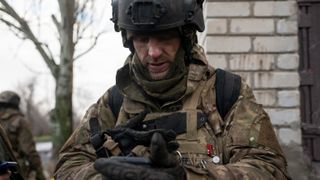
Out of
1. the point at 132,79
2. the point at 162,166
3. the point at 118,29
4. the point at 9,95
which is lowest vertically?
the point at 9,95

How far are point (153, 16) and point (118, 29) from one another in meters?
0.28

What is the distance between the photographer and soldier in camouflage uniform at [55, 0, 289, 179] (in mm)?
2109

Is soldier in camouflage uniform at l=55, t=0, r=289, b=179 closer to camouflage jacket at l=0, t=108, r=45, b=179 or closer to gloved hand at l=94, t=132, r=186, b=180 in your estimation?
gloved hand at l=94, t=132, r=186, b=180

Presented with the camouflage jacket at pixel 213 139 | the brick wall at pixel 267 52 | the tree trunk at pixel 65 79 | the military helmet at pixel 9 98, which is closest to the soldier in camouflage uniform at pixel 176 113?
the camouflage jacket at pixel 213 139

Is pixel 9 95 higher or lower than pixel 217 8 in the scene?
lower

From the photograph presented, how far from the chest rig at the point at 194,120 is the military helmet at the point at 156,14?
254 mm

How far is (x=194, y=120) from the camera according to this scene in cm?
218

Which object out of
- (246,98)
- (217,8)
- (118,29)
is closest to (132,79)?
(118,29)

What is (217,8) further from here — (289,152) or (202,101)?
(202,101)

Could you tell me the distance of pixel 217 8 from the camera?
4.91m

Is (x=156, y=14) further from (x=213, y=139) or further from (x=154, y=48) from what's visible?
(x=213, y=139)

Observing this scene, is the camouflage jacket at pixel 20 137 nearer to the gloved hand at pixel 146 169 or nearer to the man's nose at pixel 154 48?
the man's nose at pixel 154 48

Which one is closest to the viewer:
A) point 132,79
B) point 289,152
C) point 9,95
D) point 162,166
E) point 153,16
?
point 162,166

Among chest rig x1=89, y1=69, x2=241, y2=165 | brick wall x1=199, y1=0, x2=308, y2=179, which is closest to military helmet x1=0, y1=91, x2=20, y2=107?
brick wall x1=199, y1=0, x2=308, y2=179
